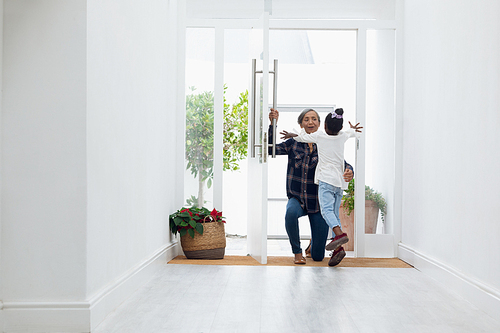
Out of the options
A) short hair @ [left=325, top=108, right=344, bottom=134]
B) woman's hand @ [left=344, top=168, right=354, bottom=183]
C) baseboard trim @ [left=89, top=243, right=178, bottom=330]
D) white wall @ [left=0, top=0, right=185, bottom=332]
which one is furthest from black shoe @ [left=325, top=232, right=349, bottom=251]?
white wall @ [left=0, top=0, right=185, bottom=332]

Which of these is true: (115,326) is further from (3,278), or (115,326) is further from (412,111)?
(412,111)

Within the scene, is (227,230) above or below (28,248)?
below

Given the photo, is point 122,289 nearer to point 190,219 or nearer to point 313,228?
point 190,219

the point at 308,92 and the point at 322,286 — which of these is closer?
the point at 322,286

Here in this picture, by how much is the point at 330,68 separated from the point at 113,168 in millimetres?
4122

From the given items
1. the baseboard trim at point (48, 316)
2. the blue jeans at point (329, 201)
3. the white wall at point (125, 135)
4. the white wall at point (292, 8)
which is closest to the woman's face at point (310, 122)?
the blue jeans at point (329, 201)

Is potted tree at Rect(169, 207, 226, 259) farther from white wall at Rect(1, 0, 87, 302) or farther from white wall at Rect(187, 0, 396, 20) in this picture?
white wall at Rect(187, 0, 396, 20)

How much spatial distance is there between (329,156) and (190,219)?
3.89 feet

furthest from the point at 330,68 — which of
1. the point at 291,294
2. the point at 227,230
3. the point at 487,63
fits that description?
the point at 291,294

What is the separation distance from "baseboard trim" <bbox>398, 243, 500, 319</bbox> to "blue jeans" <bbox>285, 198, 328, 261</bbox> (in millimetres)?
675

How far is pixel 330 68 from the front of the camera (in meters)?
5.57

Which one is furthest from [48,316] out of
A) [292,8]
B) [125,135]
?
[292,8]

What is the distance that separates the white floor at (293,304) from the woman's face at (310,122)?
1.24 metres

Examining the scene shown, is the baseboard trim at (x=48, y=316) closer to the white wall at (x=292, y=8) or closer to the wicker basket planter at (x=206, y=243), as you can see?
the wicker basket planter at (x=206, y=243)
